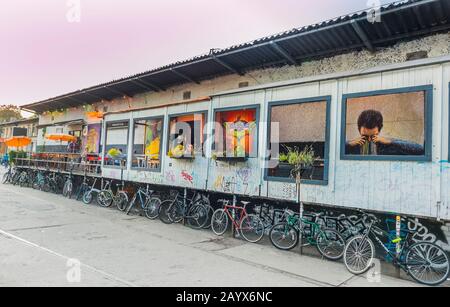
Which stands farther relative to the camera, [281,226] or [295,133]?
[295,133]

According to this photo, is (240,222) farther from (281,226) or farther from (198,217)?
(198,217)

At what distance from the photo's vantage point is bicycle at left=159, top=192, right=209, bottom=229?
32.9 ft

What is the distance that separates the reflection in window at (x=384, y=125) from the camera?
6634 millimetres

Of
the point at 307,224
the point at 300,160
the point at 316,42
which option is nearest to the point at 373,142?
the point at 300,160

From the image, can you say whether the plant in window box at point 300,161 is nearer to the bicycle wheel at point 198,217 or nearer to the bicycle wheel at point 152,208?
the bicycle wheel at point 198,217

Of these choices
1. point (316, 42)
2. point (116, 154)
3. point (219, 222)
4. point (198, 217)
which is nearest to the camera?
point (316, 42)

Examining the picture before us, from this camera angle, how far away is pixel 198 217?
9914 mm

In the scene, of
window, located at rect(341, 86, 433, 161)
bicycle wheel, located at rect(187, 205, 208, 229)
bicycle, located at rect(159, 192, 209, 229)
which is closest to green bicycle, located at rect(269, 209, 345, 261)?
window, located at rect(341, 86, 433, 161)

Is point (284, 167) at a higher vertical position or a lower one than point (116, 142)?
lower

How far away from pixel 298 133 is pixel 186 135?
4008 millimetres

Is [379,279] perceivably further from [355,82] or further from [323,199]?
[355,82]

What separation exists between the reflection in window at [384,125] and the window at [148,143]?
6.60 meters

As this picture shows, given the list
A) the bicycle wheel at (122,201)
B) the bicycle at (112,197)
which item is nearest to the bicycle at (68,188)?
the bicycle at (112,197)
